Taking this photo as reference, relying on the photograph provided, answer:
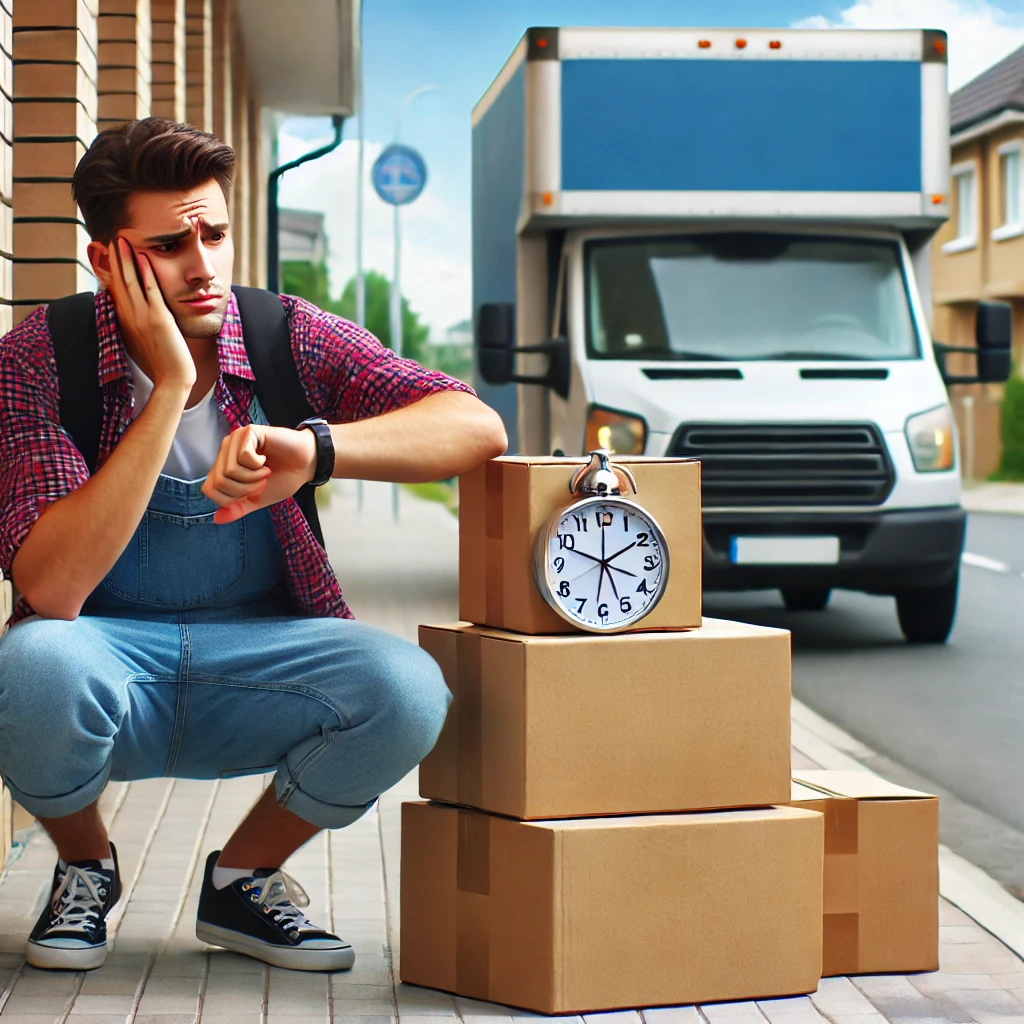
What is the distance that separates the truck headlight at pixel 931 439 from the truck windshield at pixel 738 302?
0.42 meters

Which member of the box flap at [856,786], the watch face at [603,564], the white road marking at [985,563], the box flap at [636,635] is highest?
the watch face at [603,564]

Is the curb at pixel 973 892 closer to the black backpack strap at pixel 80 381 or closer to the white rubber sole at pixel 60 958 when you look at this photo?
the white rubber sole at pixel 60 958

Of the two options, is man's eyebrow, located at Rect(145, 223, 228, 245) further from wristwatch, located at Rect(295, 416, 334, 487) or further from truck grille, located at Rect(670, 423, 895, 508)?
truck grille, located at Rect(670, 423, 895, 508)

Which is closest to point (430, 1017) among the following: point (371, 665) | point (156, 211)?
point (371, 665)

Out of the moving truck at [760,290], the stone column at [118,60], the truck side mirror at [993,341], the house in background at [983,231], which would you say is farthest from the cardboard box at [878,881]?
the house in background at [983,231]

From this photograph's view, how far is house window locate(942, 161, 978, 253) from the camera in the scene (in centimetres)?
→ 3966

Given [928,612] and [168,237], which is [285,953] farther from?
[928,612]

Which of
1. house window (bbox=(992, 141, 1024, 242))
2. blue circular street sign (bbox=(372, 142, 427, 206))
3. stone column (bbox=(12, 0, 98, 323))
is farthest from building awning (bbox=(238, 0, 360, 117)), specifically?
house window (bbox=(992, 141, 1024, 242))

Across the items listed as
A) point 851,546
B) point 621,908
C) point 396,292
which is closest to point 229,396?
point 621,908

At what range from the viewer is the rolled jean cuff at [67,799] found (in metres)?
3.11

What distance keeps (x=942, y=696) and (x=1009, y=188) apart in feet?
109

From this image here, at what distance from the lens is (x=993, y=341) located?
9.39 metres

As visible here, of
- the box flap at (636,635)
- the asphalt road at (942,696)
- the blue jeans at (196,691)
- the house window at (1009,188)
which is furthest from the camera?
the house window at (1009,188)

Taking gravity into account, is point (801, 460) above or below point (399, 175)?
below
